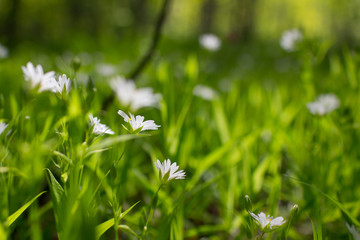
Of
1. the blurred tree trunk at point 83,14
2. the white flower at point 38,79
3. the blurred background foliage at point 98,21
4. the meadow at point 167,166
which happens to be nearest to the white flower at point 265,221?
the meadow at point 167,166

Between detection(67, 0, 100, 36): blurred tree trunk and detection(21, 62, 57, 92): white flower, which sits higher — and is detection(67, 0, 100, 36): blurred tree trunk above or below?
below

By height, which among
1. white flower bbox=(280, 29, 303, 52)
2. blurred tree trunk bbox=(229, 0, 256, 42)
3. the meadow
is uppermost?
white flower bbox=(280, 29, 303, 52)

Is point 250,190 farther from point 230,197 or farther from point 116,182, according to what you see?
point 116,182

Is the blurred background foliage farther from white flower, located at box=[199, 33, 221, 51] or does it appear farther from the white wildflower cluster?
the white wildflower cluster

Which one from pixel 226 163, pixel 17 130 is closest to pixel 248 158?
pixel 226 163

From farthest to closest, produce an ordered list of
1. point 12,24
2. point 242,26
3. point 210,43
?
point 242,26, point 12,24, point 210,43

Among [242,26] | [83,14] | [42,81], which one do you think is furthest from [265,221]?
[83,14]

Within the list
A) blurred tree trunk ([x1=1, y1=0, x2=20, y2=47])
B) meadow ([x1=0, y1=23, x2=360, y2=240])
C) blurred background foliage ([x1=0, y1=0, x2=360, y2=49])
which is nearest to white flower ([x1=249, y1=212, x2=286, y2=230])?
meadow ([x1=0, y1=23, x2=360, y2=240])

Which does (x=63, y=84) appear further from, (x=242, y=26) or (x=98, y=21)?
(x=242, y=26)
